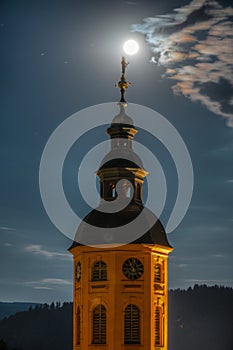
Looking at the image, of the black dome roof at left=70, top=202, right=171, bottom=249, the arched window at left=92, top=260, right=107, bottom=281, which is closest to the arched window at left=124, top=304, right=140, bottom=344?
the arched window at left=92, top=260, right=107, bottom=281

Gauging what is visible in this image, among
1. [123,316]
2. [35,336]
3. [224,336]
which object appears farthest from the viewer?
[35,336]

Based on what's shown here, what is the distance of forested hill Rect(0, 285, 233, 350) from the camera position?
14300 cm

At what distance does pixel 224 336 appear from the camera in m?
147

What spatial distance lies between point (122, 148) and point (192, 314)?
2631 inches

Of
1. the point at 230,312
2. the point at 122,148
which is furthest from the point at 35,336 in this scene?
the point at 122,148

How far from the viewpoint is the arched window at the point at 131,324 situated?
82188mm

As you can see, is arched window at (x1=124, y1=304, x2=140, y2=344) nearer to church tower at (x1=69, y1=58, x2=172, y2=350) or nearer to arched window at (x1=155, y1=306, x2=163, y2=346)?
church tower at (x1=69, y1=58, x2=172, y2=350)

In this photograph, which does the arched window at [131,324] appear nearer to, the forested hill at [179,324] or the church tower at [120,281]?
the church tower at [120,281]

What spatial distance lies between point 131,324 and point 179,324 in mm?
68981

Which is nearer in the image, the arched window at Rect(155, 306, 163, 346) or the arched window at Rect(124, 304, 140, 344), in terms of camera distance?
the arched window at Rect(124, 304, 140, 344)

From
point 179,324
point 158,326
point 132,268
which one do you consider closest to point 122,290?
point 132,268

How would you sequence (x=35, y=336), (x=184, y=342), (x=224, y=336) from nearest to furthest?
(x=184, y=342), (x=224, y=336), (x=35, y=336)

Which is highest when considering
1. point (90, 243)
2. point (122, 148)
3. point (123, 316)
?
point (122, 148)

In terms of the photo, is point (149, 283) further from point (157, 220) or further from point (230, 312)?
point (230, 312)
